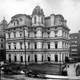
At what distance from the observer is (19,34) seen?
119 ft

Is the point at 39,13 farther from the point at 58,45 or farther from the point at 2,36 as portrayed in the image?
the point at 2,36

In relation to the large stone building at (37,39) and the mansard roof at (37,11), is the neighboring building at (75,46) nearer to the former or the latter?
the large stone building at (37,39)

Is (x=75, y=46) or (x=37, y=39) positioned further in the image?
(x=75, y=46)

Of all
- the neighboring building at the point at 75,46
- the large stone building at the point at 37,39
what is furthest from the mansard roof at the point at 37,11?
the neighboring building at the point at 75,46

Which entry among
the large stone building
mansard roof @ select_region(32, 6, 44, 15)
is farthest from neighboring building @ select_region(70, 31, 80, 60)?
mansard roof @ select_region(32, 6, 44, 15)

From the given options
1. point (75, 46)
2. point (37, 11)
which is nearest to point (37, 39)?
point (37, 11)

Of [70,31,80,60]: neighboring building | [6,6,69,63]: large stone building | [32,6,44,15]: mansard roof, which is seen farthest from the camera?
[70,31,80,60]: neighboring building

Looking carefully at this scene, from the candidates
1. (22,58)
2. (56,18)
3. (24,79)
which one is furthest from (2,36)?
(24,79)

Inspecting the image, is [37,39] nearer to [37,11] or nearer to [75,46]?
[37,11]

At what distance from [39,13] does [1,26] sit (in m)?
27.4

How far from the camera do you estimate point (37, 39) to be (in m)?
35.4

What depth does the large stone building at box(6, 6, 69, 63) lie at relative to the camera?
34.8m

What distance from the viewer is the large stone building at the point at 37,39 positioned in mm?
34812

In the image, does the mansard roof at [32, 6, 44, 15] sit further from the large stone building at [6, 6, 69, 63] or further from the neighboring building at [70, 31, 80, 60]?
the neighboring building at [70, 31, 80, 60]
